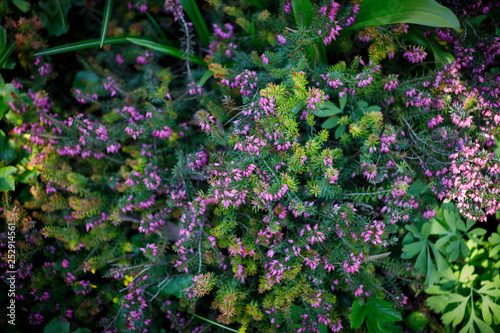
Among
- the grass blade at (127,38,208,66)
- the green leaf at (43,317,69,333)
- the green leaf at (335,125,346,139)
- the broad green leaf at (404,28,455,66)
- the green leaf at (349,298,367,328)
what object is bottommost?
the green leaf at (43,317,69,333)

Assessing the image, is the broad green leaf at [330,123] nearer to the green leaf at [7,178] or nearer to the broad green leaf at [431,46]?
the broad green leaf at [431,46]

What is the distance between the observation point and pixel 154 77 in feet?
9.25

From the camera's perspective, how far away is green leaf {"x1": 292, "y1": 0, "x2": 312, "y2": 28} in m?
2.08

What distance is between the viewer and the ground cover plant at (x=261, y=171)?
203cm

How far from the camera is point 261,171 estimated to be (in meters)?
2.13

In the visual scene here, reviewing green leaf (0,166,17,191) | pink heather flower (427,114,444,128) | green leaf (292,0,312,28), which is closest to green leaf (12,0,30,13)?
green leaf (0,166,17,191)

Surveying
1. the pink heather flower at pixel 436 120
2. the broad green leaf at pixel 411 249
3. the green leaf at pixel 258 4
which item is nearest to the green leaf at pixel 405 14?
the pink heather flower at pixel 436 120

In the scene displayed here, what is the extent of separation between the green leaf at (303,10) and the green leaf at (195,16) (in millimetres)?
924

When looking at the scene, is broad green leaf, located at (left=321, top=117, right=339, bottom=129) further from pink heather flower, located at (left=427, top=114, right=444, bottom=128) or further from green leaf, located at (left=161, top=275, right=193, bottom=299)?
green leaf, located at (left=161, top=275, right=193, bottom=299)

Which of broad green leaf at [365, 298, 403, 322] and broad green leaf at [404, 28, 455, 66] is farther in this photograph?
broad green leaf at [404, 28, 455, 66]

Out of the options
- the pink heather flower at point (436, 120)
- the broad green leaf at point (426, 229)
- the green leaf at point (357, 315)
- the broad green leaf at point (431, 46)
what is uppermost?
the broad green leaf at point (431, 46)

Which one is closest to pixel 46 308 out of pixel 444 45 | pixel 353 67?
pixel 353 67

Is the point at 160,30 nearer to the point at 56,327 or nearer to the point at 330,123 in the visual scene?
the point at 330,123

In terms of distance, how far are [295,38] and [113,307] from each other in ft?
8.69
